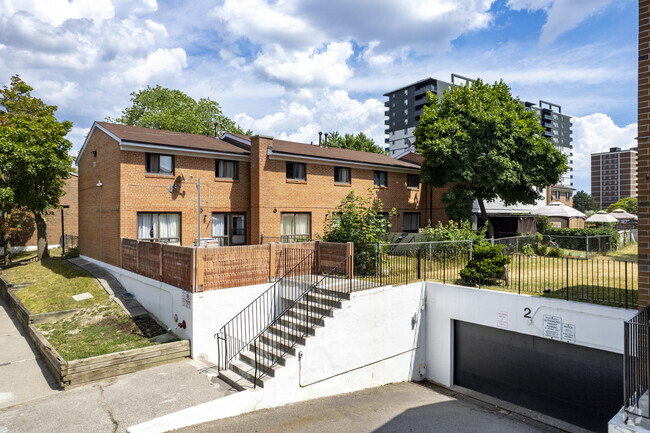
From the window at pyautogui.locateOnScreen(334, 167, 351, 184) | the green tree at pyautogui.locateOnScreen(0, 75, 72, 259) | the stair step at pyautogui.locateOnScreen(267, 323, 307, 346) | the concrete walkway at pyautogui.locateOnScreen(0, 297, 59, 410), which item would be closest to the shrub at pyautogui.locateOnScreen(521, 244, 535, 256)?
the window at pyautogui.locateOnScreen(334, 167, 351, 184)

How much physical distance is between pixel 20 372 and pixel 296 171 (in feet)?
45.8

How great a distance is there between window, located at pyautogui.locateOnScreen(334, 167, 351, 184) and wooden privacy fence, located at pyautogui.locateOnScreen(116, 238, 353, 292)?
9479 mm

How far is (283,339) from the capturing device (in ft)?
35.4

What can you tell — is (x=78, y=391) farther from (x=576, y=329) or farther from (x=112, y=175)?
(x=576, y=329)

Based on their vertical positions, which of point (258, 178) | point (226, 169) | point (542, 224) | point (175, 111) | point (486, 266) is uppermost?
point (175, 111)

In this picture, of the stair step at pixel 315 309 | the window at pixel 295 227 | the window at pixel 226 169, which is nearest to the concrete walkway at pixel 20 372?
the stair step at pixel 315 309

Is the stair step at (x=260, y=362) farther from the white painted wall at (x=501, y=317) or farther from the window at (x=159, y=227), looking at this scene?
the window at (x=159, y=227)

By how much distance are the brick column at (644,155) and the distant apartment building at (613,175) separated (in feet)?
537

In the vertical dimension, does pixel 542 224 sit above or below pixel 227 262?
above

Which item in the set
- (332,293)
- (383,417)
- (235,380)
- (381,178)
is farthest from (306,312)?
(381,178)

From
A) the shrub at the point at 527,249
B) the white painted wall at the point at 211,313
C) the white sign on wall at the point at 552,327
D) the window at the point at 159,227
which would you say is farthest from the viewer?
the shrub at the point at 527,249

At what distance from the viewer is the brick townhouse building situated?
17016 mm

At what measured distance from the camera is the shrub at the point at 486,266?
41.0 feet

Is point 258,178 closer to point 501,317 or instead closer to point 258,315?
point 258,315
